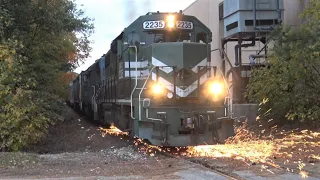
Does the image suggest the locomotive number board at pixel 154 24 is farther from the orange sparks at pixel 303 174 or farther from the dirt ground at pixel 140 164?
the orange sparks at pixel 303 174

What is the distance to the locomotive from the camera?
9797mm

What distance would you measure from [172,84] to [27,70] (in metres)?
5.08

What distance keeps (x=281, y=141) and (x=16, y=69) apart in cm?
774

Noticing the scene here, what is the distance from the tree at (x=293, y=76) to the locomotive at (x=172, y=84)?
8.34 ft

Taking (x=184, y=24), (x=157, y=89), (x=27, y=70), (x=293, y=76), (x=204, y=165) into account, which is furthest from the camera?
(x=293, y=76)

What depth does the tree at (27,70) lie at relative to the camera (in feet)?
36.1

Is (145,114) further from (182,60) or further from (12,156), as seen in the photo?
(12,156)

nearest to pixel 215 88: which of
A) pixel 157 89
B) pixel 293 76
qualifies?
pixel 157 89

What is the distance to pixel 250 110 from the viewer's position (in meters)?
16.4

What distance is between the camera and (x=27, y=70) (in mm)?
12703

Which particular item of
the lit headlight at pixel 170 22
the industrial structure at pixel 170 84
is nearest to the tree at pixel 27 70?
the industrial structure at pixel 170 84

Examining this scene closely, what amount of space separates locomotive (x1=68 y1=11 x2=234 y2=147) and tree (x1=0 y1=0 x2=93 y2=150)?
266cm

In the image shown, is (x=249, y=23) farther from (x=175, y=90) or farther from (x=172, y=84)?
(x=175, y=90)

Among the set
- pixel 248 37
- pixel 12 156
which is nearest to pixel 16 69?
pixel 12 156
